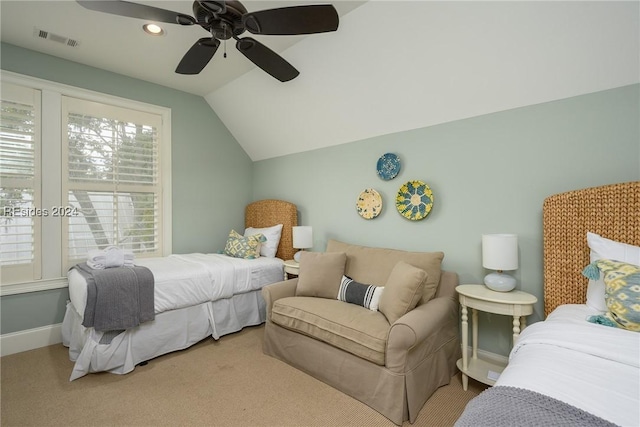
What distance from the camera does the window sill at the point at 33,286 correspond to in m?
2.77

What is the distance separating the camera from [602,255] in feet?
5.74

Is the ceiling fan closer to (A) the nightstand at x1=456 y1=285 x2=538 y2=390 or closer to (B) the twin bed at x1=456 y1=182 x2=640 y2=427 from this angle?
(B) the twin bed at x1=456 y1=182 x2=640 y2=427

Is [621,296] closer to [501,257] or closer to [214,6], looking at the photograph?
[501,257]

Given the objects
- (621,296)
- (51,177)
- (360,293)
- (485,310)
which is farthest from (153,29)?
(621,296)

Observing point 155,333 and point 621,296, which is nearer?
point 621,296

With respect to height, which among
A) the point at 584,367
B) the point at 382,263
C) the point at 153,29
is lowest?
the point at 584,367

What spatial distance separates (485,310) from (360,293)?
0.92 meters

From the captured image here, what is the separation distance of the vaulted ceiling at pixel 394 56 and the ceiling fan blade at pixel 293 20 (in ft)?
1.95

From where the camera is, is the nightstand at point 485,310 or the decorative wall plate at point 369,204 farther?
the decorative wall plate at point 369,204

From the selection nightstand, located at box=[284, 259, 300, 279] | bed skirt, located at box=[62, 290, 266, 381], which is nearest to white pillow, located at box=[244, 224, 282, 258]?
nightstand, located at box=[284, 259, 300, 279]

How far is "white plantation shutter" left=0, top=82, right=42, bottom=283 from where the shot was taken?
2.77 meters

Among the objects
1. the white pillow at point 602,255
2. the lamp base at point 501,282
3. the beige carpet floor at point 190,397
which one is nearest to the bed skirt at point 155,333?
the beige carpet floor at point 190,397

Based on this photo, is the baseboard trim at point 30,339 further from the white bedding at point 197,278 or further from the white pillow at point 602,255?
the white pillow at point 602,255

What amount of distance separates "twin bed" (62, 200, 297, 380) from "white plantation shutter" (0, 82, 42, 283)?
0.49 m
